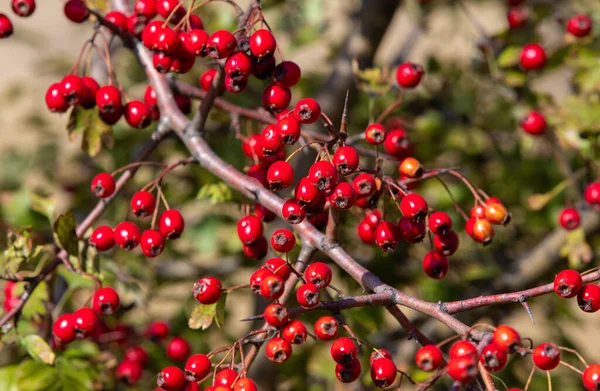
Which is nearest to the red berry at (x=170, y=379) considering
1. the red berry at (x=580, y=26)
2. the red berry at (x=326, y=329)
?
the red berry at (x=326, y=329)

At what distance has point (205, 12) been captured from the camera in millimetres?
4734

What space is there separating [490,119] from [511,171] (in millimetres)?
323

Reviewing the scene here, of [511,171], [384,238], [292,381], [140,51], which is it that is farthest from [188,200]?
[384,238]

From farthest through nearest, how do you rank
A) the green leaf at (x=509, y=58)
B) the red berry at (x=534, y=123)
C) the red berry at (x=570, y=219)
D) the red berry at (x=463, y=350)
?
the green leaf at (x=509, y=58), the red berry at (x=534, y=123), the red berry at (x=570, y=219), the red berry at (x=463, y=350)

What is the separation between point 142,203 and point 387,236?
803mm

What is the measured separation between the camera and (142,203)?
2.35 meters

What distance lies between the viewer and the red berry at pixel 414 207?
2.03m

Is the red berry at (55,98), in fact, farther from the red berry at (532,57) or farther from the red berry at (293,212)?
the red berry at (532,57)

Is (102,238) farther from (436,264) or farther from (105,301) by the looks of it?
(436,264)

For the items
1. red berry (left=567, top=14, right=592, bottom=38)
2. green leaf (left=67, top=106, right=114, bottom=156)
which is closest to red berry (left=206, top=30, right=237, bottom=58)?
green leaf (left=67, top=106, right=114, bottom=156)

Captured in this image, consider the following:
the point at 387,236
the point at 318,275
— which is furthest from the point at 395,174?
the point at 318,275

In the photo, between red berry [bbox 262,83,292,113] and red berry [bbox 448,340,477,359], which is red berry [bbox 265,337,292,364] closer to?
red berry [bbox 448,340,477,359]

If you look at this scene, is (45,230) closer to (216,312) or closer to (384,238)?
(216,312)

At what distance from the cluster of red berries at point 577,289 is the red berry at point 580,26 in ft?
6.83
